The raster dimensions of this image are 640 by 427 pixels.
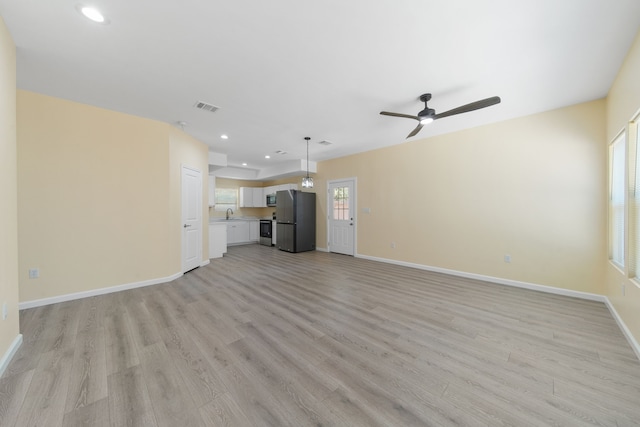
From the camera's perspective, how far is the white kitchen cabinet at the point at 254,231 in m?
8.15

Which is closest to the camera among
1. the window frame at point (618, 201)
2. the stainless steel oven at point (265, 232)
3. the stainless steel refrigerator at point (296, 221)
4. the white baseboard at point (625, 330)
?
the white baseboard at point (625, 330)

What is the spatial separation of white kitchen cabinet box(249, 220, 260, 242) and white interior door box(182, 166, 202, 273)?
325cm

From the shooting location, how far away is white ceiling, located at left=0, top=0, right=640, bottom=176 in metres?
1.70

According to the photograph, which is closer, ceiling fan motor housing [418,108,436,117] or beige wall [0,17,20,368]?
beige wall [0,17,20,368]

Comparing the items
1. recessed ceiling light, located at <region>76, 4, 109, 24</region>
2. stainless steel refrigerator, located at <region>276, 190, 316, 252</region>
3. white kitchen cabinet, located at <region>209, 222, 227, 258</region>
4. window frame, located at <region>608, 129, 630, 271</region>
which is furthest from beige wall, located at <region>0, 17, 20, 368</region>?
window frame, located at <region>608, 129, 630, 271</region>

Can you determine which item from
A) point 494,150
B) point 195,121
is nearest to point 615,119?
point 494,150

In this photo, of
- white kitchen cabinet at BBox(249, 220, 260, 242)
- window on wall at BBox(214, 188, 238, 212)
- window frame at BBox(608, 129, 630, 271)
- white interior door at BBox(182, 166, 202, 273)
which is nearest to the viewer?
window frame at BBox(608, 129, 630, 271)

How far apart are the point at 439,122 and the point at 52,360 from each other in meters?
5.42

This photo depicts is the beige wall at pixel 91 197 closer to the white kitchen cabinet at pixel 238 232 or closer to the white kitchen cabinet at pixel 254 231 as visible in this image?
the white kitchen cabinet at pixel 238 232

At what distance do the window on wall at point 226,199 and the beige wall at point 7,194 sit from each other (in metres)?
5.88

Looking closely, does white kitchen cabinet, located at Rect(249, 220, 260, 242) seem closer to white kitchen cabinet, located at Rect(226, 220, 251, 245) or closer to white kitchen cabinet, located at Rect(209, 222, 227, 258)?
white kitchen cabinet, located at Rect(226, 220, 251, 245)

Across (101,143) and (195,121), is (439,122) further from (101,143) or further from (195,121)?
(101,143)

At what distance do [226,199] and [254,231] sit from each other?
1504mm

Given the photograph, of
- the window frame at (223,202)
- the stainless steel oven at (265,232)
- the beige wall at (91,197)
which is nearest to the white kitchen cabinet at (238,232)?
the stainless steel oven at (265,232)
